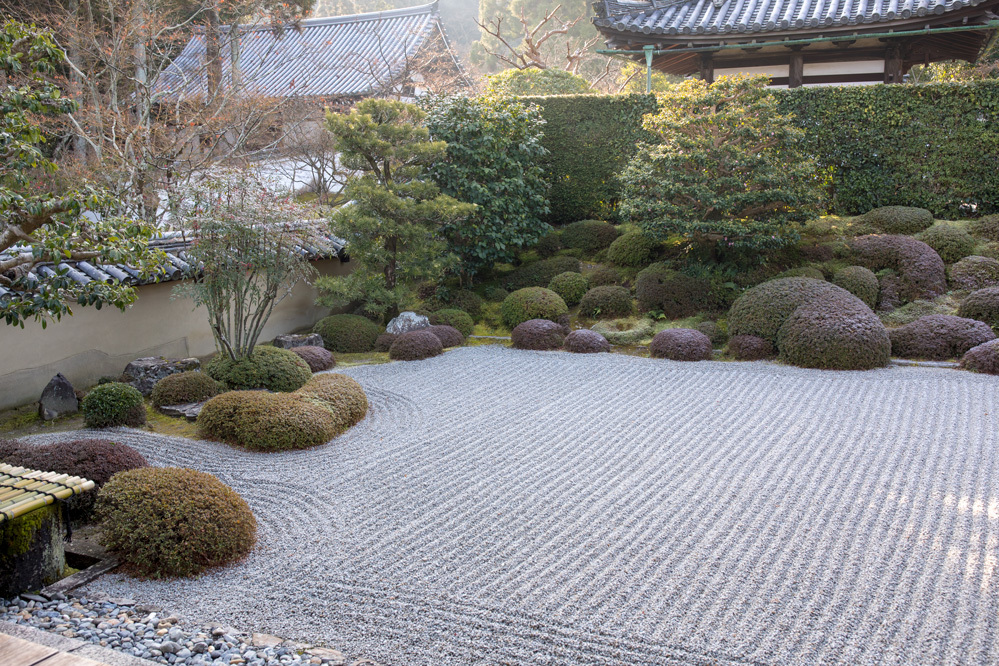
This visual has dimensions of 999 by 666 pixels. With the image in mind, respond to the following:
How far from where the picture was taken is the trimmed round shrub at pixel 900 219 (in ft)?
38.9

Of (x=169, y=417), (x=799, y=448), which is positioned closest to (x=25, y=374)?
(x=169, y=417)

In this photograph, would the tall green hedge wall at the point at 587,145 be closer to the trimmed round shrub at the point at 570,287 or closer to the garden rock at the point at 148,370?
the trimmed round shrub at the point at 570,287

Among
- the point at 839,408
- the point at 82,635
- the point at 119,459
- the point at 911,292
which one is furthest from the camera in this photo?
the point at 911,292

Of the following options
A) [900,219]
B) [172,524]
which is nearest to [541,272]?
[900,219]

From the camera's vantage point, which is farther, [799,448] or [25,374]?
[25,374]

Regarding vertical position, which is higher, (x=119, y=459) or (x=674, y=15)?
(x=674, y=15)

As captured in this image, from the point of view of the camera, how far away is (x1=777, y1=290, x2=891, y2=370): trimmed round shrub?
895cm

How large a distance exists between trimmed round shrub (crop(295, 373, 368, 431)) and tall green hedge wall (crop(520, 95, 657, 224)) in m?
8.12

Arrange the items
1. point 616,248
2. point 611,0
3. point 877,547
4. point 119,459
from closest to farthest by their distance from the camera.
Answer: point 877,547, point 119,459, point 616,248, point 611,0

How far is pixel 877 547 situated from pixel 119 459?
5.41m

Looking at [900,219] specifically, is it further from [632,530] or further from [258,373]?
[258,373]

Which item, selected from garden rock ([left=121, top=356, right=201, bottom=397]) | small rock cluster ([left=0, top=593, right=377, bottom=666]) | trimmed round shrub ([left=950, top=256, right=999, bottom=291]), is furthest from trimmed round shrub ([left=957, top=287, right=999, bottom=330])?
garden rock ([left=121, top=356, right=201, bottom=397])

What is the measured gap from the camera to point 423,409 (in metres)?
8.03

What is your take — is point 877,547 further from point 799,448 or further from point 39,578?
point 39,578
